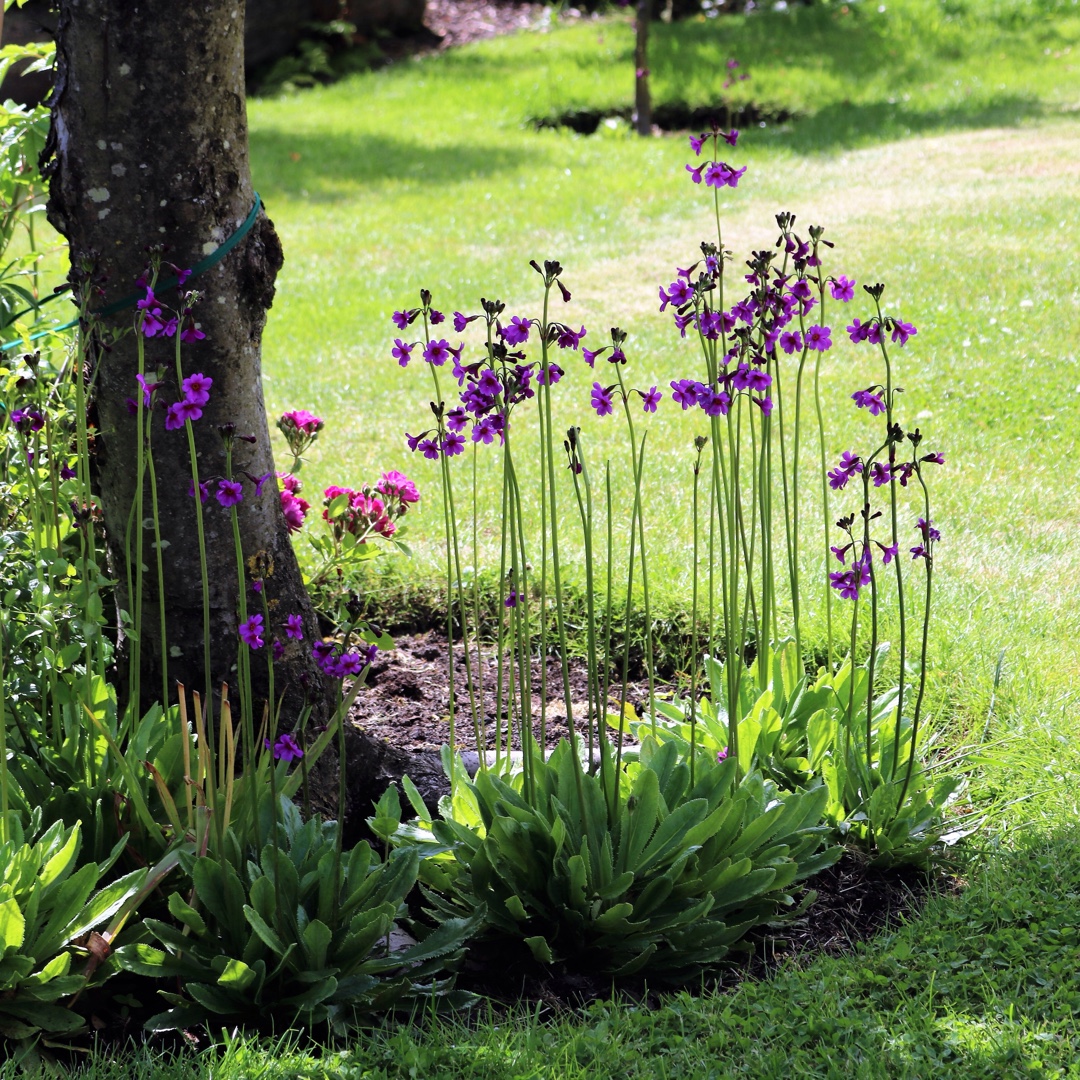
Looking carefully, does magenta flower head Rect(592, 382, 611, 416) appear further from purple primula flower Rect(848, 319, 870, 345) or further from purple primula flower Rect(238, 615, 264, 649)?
purple primula flower Rect(238, 615, 264, 649)

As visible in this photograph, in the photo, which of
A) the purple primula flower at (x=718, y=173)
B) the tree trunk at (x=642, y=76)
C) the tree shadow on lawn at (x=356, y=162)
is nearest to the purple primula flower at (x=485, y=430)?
the purple primula flower at (x=718, y=173)

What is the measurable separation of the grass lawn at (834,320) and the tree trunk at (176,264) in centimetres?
111

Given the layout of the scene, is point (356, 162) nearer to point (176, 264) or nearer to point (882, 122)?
point (882, 122)

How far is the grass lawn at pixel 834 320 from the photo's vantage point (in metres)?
2.34

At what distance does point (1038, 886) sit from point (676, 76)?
40.6 ft

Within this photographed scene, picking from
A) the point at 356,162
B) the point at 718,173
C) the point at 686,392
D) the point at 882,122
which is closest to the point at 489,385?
the point at 686,392

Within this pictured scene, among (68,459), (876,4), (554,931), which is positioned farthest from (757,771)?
(876,4)

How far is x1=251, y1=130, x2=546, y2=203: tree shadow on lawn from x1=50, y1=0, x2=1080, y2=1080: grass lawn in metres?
0.05

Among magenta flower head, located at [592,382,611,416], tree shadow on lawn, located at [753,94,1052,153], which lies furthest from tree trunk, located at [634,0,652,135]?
magenta flower head, located at [592,382,611,416]

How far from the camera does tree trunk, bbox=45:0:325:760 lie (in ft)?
9.12

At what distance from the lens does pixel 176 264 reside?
2898 millimetres

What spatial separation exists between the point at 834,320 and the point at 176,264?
5.23m

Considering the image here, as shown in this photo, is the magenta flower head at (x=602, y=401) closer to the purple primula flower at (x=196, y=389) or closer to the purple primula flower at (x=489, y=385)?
the purple primula flower at (x=489, y=385)

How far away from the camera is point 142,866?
2.61m
